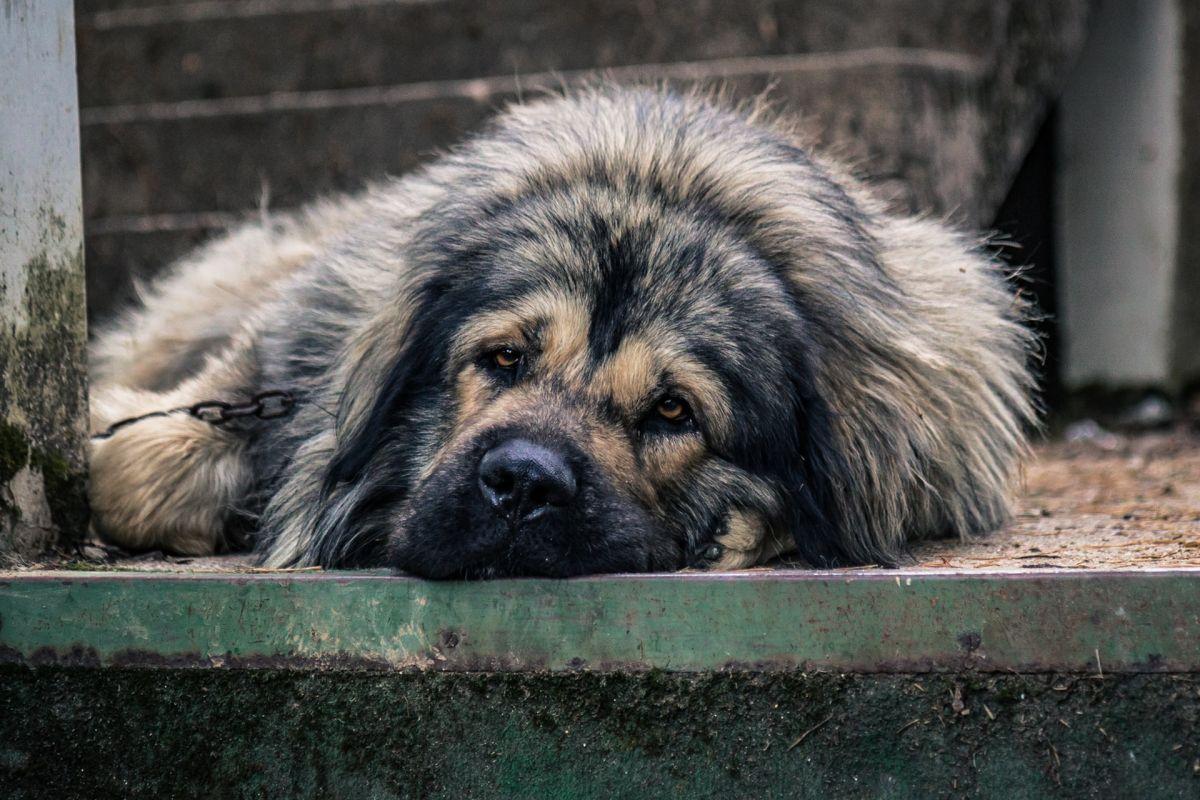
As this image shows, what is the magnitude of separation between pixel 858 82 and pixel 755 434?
8.52 feet

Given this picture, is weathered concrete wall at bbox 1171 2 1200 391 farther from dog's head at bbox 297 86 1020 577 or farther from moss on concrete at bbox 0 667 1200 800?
moss on concrete at bbox 0 667 1200 800

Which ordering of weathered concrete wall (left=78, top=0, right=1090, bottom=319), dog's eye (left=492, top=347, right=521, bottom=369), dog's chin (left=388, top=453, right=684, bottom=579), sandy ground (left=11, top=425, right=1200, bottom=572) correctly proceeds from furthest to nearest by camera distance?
weathered concrete wall (left=78, top=0, right=1090, bottom=319), dog's eye (left=492, top=347, right=521, bottom=369), sandy ground (left=11, top=425, right=1200, bottom=572), dog's chin (left=388, top=453, right=684, bottom=579)

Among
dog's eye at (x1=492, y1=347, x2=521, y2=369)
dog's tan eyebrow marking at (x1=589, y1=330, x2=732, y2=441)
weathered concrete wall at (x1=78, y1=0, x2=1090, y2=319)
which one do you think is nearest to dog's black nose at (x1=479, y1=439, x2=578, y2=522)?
dog's tan eyebrow marking at (x1=589, y1=330, x2=732, y2=441)

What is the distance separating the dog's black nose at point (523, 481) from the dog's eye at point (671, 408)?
0.43 metres

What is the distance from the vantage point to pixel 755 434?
3307 mm

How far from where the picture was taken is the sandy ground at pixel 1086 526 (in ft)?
9.92

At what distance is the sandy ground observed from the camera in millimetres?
3023

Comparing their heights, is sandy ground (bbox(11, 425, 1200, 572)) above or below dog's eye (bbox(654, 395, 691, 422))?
below

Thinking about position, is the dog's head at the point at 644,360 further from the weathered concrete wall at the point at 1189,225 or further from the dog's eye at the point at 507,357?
the weathered concrete wall at the point at 1189,225

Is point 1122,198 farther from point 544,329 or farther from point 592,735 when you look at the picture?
point 592,735

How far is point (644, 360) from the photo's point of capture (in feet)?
10.4

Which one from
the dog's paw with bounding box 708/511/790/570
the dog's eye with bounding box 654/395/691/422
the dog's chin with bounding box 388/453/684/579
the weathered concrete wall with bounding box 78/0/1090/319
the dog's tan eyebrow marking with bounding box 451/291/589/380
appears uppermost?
the weathered concrete wall with bounding box 78/0/1090/319

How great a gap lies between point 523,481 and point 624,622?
14.7 inches

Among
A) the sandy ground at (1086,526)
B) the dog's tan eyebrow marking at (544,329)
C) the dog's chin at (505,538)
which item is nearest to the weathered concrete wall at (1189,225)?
the sandy ground at (1086,526)
